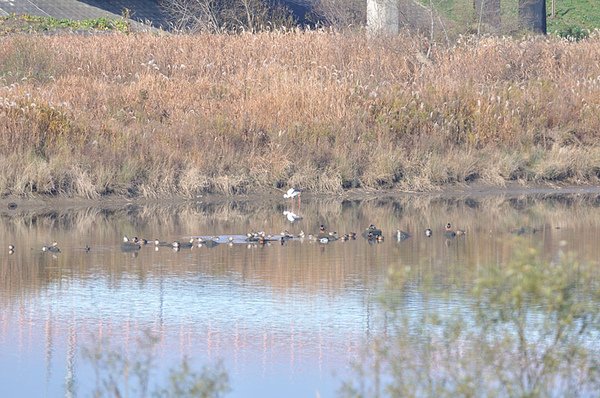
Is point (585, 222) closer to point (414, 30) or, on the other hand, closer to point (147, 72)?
point (147, 72)

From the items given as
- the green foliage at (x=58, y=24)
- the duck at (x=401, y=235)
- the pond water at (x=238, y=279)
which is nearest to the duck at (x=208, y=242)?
the pond water at (x=238, y=279)

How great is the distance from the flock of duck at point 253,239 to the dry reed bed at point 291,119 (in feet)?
11.1

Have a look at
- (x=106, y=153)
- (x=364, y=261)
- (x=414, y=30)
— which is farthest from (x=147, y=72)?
(x=364, y=261)

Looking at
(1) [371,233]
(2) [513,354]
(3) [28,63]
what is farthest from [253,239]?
→ (3) [28,63]

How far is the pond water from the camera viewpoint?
340 inches

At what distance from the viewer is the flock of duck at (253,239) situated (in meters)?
13.5

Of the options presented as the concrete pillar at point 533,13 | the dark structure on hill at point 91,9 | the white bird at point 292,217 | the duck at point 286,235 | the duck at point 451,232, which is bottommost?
the duck at point 286,235

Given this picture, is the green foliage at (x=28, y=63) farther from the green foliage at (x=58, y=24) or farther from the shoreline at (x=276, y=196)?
the green foliage at (x=58, y=24)

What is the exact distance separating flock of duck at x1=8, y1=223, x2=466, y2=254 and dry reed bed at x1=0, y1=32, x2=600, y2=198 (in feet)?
11.1

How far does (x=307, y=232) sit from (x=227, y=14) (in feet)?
66.0

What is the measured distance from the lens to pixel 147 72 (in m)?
21.9

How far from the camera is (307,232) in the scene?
1455cm

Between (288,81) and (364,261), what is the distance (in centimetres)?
818

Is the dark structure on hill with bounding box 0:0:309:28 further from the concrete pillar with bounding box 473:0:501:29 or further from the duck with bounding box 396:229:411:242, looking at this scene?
the duck with bounding box 396:229:411:242
